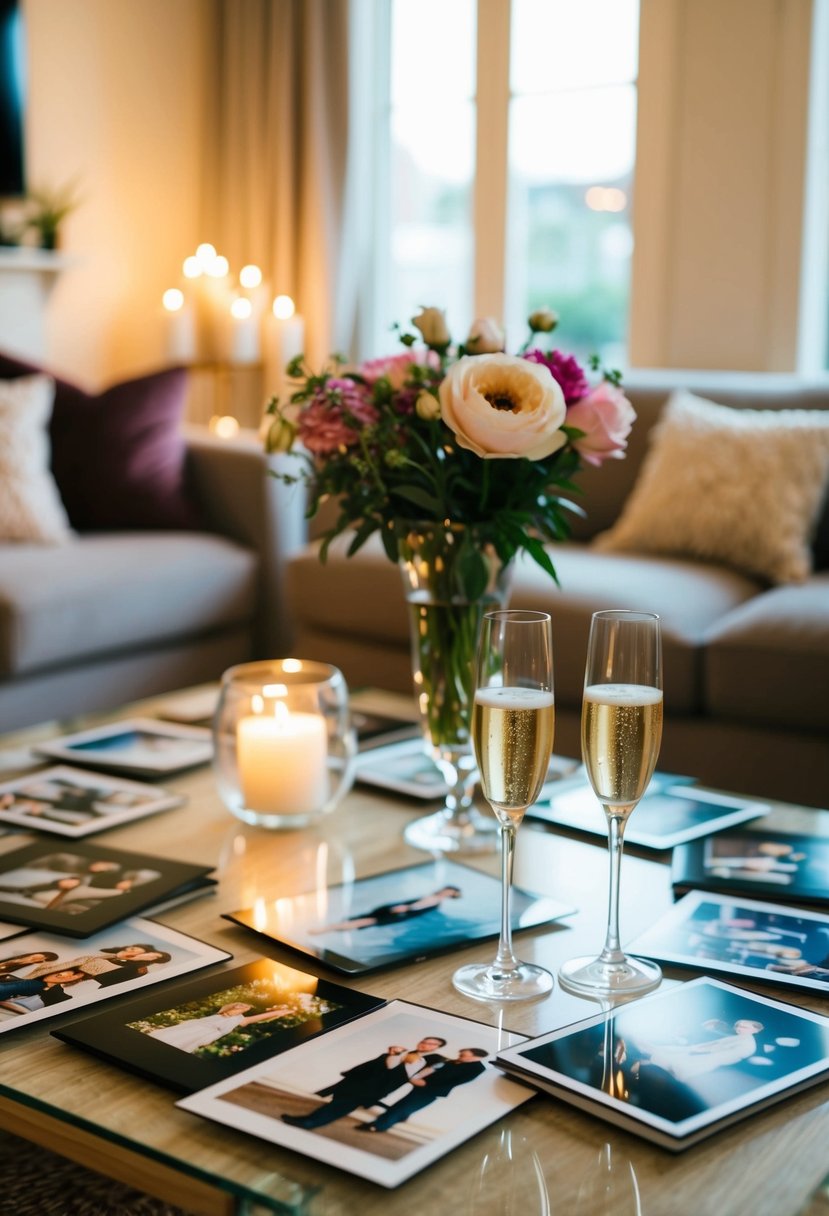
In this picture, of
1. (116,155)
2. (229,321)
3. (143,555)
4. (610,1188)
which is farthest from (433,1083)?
(116,155)

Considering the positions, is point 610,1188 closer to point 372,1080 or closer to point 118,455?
point 372,1080

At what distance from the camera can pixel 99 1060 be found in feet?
3.04

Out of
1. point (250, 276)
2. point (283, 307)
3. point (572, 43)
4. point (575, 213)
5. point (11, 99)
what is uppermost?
point (572, 43)

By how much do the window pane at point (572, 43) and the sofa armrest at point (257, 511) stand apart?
5.52ft

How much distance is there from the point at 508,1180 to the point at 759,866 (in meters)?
0.60

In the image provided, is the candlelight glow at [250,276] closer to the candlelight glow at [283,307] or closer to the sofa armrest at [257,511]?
the candlelight glow at [283,307]

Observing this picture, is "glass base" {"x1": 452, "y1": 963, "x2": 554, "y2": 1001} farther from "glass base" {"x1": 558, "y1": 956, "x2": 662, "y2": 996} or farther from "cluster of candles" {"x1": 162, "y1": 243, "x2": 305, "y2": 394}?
"cluster of candles" {"x1": 162, "y1": 243, "x2": 305, "y2": 394}

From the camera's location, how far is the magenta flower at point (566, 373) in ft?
4.56

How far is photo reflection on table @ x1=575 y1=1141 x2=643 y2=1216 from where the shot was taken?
2.48 ft

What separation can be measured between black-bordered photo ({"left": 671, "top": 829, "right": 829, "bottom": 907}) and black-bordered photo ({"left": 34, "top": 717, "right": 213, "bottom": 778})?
0.66 meters

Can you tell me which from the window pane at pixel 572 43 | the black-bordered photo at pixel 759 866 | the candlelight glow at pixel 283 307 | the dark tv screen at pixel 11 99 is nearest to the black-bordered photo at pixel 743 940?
the black-bordered photo at pixel 759 866

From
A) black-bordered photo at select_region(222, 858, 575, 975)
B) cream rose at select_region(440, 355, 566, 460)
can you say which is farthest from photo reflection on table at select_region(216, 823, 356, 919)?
cream rose at select_region(440, 355, 566, 460)

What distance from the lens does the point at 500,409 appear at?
1.29m

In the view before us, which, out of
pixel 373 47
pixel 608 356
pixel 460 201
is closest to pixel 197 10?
pixel 373 47
